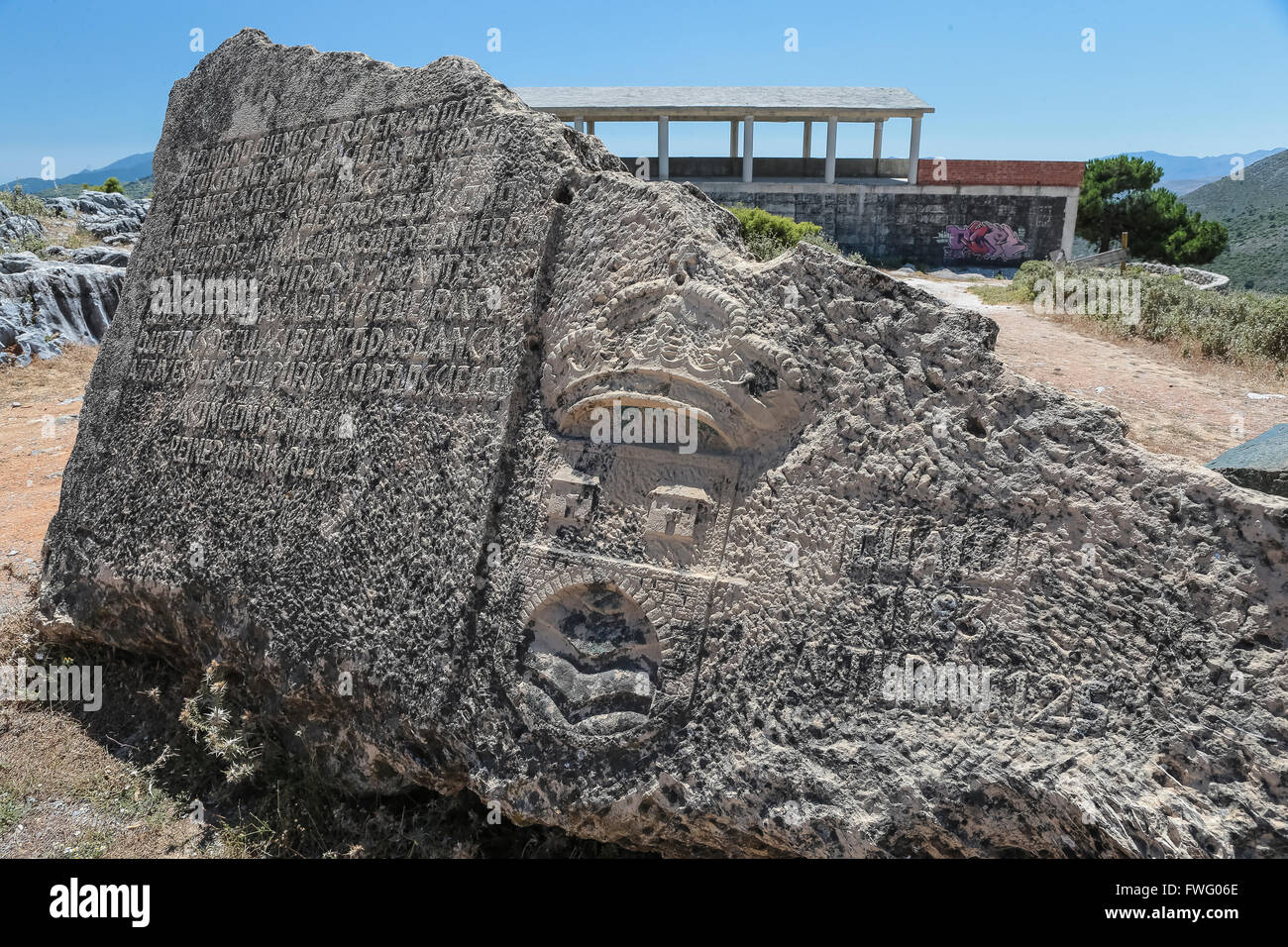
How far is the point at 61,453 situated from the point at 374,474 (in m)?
5.41

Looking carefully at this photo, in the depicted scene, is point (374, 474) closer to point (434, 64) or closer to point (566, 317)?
point (566, 317)

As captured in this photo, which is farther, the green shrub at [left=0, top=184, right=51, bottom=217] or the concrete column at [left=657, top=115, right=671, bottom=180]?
the concrete column at [left=657, top=115, right=671, bottom=180]

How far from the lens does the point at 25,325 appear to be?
9672 millimetres

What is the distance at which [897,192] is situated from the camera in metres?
20.5

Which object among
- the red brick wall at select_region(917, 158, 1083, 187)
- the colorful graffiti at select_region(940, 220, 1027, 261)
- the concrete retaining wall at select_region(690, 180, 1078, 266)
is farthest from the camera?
the colorful graffiti at select_region(940, 220, 1027, 261)

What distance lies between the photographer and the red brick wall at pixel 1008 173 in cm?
1994

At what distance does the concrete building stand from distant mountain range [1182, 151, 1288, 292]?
8090 millimetres

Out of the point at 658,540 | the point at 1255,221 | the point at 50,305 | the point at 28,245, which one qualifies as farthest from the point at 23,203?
the point at 1255,221

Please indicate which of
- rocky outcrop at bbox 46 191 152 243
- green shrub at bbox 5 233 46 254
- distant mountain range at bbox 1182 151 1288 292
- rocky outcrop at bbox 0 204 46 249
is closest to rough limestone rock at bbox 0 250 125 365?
green shrub at bbox 5 233 46 254

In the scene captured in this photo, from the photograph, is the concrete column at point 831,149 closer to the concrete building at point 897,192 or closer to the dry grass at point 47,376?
the concrete building at point 897,192

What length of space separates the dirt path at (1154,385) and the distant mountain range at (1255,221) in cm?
2020

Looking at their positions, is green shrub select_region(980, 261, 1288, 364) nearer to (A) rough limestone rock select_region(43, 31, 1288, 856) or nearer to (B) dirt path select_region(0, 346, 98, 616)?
(A) rough limestone rock select_region(43, 31, 1288, 856)

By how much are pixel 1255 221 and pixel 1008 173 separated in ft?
96.3

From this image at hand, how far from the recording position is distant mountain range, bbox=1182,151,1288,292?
A: 104ft
